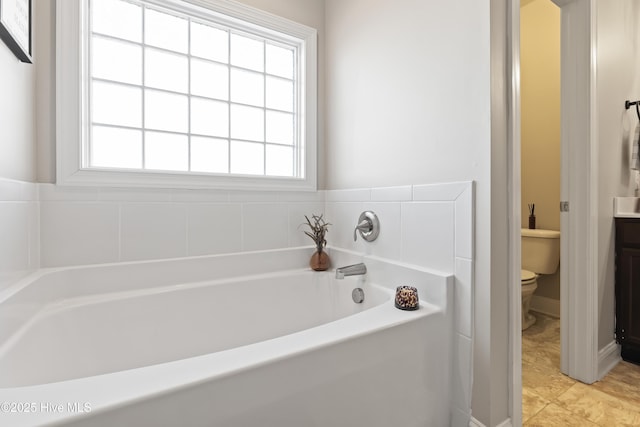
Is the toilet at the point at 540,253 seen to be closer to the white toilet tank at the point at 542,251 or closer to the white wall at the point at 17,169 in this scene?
the white toilet tank at the point at 542,251

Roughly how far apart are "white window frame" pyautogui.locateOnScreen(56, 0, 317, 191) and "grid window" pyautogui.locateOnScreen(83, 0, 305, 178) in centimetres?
4

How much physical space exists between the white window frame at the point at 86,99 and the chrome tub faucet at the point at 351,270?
655mm

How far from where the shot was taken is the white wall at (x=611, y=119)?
64.2 inches

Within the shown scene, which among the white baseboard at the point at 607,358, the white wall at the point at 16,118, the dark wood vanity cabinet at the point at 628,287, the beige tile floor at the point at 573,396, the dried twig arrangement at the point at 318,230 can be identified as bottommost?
the beige tile floor at the point at 573,396

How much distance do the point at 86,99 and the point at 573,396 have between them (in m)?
2.78

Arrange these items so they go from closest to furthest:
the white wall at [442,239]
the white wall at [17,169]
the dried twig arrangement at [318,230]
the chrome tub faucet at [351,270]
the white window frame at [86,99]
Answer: the white wall at [17,169], the white wall at [442,239], the white window frame at [86,99], the chrome tub faucet at [351,270], the dried twig arrangement at [318,230]

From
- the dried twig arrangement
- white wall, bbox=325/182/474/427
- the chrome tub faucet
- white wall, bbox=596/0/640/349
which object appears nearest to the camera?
white wall, bbox=325/182/474/427

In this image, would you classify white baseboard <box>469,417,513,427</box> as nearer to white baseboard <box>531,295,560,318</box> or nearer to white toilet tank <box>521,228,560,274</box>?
white toilet tank <box>521,228,560,274</box>

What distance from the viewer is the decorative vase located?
1.72 m

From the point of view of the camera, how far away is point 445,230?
3.78 ft

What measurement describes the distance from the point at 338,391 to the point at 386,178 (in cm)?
99

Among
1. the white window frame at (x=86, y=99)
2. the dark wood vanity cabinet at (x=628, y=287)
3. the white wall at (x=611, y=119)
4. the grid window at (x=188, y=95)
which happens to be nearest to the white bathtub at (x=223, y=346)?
the white window frame at (x=86, y=99)

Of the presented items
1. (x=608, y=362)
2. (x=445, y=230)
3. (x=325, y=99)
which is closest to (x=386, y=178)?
(x=445, y=230)

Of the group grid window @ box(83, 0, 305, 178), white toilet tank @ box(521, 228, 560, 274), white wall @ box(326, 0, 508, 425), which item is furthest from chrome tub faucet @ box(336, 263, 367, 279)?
white toilet tank @ box(521, 228, 560, 274)
